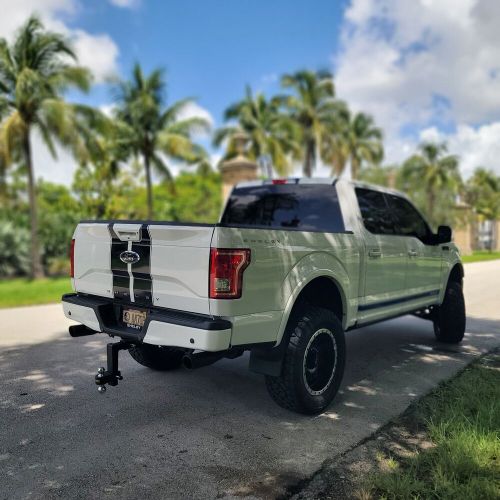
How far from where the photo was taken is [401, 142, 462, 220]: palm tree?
37.8 metres

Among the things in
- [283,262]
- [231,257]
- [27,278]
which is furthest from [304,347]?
[27,278]

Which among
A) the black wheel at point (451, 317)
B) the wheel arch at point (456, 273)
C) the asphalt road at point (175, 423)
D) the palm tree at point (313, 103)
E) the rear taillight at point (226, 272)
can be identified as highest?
the palm tree at point (313, 103)

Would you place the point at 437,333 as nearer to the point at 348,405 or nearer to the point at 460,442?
the point at 348,405

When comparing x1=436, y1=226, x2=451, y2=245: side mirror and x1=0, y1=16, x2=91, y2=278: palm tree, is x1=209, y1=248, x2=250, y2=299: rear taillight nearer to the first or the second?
x1=436, y1=226, x2=451, y2=245: side mirror

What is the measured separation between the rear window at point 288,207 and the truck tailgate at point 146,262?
117 centimetres

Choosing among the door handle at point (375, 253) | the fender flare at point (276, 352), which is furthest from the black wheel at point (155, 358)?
the door handle at point (375, 253)

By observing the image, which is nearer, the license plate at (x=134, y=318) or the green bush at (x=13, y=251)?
the license plate at (x=134, y=318)

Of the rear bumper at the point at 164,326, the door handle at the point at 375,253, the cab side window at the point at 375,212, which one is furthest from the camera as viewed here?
the cab side window at the point at 375,212

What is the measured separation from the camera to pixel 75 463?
3.24 metres

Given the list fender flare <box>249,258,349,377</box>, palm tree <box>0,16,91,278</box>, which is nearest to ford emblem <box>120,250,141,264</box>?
fender flare <box>249,258,349,377</box>

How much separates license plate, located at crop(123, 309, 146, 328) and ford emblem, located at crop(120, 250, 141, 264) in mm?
381

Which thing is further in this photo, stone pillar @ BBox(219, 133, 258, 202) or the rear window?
stone pillar @ BBox(219, 133, 258, 202)

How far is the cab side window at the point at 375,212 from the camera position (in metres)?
4.97

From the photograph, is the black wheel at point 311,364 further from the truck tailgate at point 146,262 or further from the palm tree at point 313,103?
the palm tree at point 313,103
